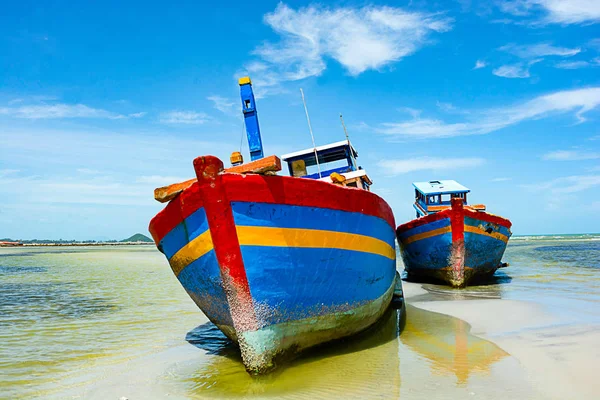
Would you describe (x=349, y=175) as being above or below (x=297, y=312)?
above

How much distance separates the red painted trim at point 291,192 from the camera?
4.17m

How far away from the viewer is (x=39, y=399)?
12.9 ft

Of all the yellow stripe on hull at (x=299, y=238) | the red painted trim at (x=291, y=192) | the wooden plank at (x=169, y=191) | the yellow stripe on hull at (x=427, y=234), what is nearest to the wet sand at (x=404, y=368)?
the yellow stripe on hull at (x=299, y=238)

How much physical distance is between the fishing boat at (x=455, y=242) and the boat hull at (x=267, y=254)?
19.4ft

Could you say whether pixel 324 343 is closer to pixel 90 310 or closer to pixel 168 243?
pixel 168 243

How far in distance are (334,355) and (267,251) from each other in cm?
180

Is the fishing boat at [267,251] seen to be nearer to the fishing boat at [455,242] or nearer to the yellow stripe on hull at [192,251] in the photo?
the yellow stripe on hull at [192,251]

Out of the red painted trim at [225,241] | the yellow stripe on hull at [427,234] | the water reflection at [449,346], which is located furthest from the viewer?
the yellow stripe on hull at [427,234]

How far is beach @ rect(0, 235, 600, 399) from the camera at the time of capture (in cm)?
402

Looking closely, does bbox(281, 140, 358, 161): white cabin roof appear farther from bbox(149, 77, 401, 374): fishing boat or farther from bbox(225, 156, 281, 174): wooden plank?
bbox(225, 156, 281, 174): wooden plank

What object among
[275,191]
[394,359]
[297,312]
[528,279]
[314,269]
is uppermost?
[275,191]

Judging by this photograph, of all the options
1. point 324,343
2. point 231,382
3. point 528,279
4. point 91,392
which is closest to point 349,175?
point 324,343

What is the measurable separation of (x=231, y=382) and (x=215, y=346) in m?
1.63

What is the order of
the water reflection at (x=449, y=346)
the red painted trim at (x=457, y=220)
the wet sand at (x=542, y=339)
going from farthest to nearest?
the red painted trim at (x=457, y=220)
the water reflection at (x=449, y=346)
the wet sand at (x=542, y=339)
